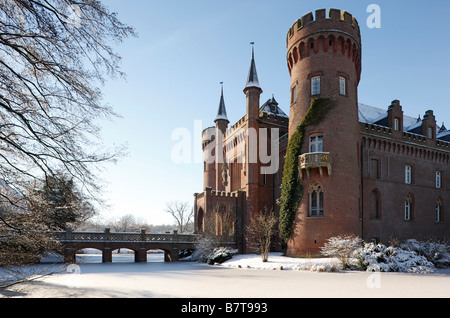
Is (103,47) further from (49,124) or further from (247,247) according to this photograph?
(247,247)

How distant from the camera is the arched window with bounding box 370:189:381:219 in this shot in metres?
30.7

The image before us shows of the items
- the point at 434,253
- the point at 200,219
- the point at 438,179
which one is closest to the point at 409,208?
the point at 438,179

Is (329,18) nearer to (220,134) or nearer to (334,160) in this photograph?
(334,160)

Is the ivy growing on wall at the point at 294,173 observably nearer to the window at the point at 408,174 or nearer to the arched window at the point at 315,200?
the arched window at the point at 315,200

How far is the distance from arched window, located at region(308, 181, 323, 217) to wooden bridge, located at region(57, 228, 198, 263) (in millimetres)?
11276

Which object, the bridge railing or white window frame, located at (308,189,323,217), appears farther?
the bridge railing

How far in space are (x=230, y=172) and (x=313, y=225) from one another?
16289 mm

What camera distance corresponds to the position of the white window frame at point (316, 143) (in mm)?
27484

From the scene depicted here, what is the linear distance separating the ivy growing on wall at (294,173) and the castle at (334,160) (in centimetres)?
35

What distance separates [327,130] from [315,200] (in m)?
5.00

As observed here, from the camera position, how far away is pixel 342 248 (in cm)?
2267

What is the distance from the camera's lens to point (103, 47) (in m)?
7.35

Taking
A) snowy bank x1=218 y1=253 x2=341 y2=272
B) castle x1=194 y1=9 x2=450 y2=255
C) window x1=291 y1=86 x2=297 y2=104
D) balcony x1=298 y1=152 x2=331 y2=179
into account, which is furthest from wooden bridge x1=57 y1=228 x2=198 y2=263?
window x1=291 y1=86 x2=297 y2=104

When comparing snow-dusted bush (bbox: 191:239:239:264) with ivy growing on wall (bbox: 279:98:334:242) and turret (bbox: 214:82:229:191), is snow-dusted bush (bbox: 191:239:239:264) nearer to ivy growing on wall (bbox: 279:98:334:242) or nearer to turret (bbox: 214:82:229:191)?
ivy growing on wall (bbox: 279:98:334:242)
